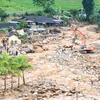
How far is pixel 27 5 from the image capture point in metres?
132

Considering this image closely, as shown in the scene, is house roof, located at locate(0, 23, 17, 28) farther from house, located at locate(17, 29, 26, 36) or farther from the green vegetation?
the green vegetation

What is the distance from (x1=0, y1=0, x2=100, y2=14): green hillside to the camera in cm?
12112

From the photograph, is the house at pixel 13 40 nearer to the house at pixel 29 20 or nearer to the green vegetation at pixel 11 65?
the house at pixel 29 20

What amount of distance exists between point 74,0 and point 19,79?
94674mm

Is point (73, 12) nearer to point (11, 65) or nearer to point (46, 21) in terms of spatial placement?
point (46, 21)

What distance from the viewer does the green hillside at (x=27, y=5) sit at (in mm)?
121125

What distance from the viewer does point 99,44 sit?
253 ft

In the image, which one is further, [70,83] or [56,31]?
[56,31]

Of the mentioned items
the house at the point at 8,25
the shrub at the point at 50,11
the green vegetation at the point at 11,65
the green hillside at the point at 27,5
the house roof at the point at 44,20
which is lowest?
the green vegetation at the point at 11,65

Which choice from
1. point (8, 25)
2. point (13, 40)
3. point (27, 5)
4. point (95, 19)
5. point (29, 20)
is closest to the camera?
point (13, 40)

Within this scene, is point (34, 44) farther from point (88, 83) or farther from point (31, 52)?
point (88, 83)

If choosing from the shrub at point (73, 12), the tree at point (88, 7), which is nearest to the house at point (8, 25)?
the tree at point (88, 7)

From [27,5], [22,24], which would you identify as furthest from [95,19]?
[27,5]

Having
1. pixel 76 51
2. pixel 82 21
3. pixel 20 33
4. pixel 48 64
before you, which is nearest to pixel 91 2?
pixel 82 21
